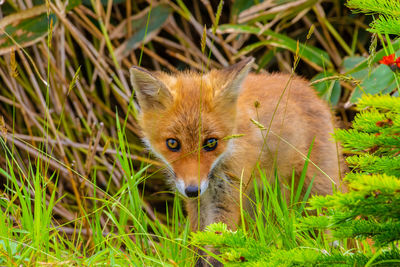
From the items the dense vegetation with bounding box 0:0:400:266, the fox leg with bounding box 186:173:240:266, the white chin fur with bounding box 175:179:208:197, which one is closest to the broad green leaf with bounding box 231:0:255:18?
the dense vegetation with bounding box 0:0:400:266

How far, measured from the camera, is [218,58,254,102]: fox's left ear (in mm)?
2924

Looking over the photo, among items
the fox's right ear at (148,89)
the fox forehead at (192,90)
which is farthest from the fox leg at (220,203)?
the fox's right ear at (148,89)

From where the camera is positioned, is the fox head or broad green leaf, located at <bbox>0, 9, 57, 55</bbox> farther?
broad green leaf, located at <bbox>0, 9, 57, 55</bbox>

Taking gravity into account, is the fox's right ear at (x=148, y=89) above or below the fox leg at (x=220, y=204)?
above

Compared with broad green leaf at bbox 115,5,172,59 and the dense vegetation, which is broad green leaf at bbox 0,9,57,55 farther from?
broad green leaf at bbox 115,5,172,59

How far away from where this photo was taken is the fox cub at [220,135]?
2850 millimetres

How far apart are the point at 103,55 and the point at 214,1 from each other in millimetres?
1026

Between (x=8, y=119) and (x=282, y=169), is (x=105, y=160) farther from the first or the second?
(x=282, y=169)

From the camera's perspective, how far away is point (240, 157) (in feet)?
9.92

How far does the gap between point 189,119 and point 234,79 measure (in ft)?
1.06

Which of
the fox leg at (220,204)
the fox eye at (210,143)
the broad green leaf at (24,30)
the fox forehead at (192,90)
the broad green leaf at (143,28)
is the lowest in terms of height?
the fox leg at (220,204)

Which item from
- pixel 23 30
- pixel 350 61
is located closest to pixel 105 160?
pixel 23 30

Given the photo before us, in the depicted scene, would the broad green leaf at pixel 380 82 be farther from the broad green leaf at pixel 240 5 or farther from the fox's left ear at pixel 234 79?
the broad green leaf at pixel 240 5

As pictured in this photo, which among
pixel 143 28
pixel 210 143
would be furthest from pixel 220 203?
pixel 143 28
